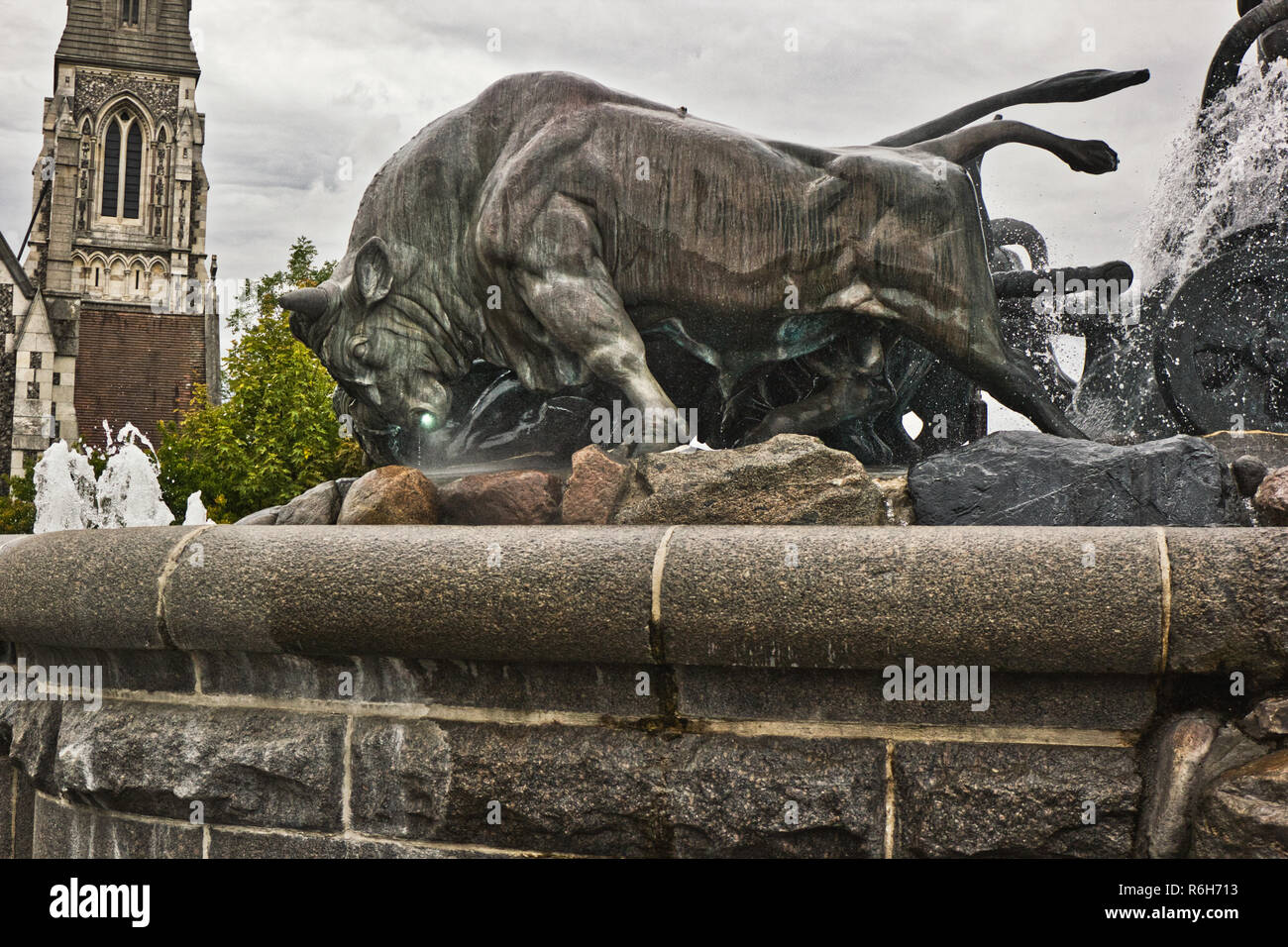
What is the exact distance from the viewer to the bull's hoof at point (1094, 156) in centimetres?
550

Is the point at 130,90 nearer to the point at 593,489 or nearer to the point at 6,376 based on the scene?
the point at 6,376

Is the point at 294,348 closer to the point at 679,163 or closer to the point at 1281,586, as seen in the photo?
the point at 679,163

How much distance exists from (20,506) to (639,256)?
3572 centimetres

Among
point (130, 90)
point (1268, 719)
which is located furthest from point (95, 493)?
point (130, 90)

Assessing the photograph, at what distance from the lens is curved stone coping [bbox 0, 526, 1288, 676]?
2.79 meters

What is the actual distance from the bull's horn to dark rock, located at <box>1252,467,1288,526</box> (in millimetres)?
3591

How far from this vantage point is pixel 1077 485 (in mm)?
3967

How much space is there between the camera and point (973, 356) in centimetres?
496

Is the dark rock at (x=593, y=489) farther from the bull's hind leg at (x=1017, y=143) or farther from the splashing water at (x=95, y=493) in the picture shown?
the splashing water at (x=95, y=493)

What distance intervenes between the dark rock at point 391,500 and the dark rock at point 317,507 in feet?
0.96

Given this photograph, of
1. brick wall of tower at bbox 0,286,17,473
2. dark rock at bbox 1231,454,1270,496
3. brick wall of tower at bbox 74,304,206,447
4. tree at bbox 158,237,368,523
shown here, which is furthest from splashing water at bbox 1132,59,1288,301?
brick wall of tower at bbox 0,286,17,473

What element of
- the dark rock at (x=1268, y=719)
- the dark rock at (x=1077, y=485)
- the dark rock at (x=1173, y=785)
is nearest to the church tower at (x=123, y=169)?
the dark rock at (x=1077, y=485)
